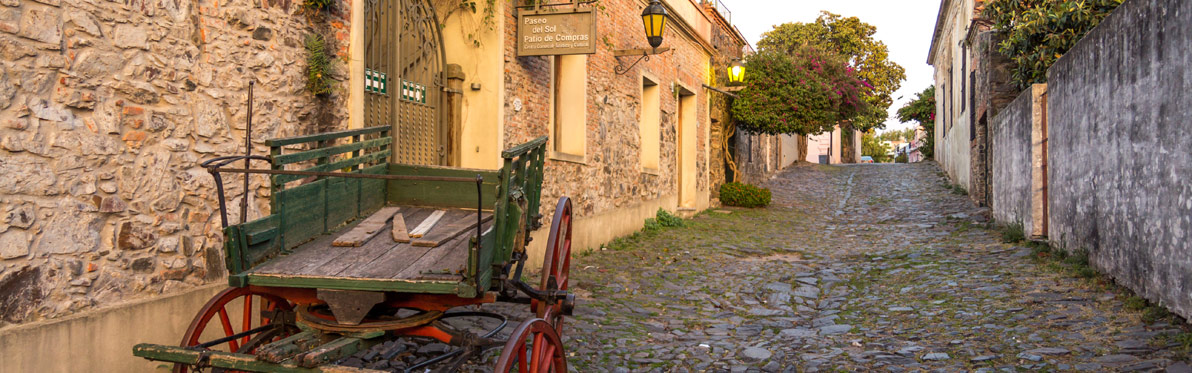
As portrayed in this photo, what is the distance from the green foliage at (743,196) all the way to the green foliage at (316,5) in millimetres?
12497

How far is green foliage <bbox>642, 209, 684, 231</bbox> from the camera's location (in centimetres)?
1300

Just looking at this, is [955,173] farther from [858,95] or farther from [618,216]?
[618,216]

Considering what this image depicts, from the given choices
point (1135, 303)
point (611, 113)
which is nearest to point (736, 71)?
point (611, 113)

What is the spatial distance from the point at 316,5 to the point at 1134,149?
233 inches

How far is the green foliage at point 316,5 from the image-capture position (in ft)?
17.4

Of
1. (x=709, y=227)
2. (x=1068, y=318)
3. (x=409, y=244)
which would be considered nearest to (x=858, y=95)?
(x=709, y=227)

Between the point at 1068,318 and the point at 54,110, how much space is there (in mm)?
6390

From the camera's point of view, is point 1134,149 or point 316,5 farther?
point 1134,149

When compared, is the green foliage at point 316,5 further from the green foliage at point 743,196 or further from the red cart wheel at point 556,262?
the green foliage at point 743,196

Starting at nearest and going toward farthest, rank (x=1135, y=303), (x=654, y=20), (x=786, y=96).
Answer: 1. (x=1135, y=303)
2. (x=654, y=20)
3. (x=786, y=96)

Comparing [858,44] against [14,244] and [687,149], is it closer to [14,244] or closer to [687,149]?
[687,149]

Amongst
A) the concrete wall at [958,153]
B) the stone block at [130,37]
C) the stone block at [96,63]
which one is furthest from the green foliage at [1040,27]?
the stone block at [96,63]

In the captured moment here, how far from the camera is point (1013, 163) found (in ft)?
32.5

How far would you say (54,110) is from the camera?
374 cm
